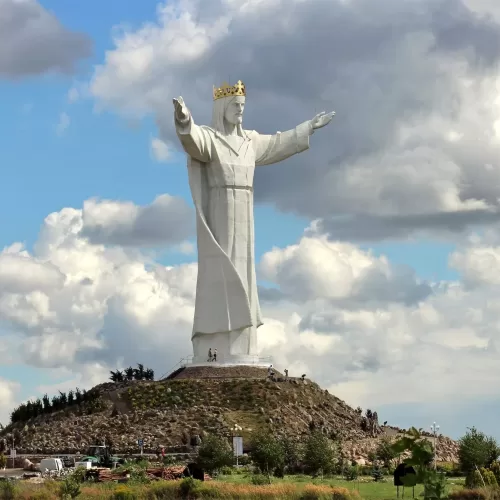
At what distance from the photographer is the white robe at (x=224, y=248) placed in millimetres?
50094

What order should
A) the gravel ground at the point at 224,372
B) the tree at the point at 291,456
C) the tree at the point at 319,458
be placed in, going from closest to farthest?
1. the tree at the point at 319,458
2. the tree at the point at 291,456
3. the gravel ground at the point at 224,372

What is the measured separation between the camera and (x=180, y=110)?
47000 mm

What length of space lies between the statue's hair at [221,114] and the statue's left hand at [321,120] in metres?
3.43

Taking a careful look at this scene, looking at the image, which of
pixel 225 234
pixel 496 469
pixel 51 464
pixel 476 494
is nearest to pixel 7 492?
pixel 51 464

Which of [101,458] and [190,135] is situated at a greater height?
[190,135]

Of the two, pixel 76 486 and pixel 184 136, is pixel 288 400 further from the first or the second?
pixel 76 486

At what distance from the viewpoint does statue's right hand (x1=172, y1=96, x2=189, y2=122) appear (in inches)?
1838

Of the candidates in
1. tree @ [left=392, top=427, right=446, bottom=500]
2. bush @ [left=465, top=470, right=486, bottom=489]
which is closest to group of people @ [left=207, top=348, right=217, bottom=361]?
bush @ [left=465, top=470, right=486, bottom=489]

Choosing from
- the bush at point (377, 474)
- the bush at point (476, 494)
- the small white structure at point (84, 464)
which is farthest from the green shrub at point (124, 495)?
the bush at point (377, 474)

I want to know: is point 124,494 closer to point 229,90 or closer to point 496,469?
point 496,469

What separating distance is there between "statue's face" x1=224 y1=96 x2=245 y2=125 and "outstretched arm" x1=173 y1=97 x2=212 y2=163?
153cm

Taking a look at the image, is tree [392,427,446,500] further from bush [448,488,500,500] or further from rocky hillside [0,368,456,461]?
rocky hillside [0,368,456,461]

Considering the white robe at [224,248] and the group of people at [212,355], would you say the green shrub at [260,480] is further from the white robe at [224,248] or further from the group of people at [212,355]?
the group of people at [212,355]

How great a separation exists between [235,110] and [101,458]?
53.0ft
